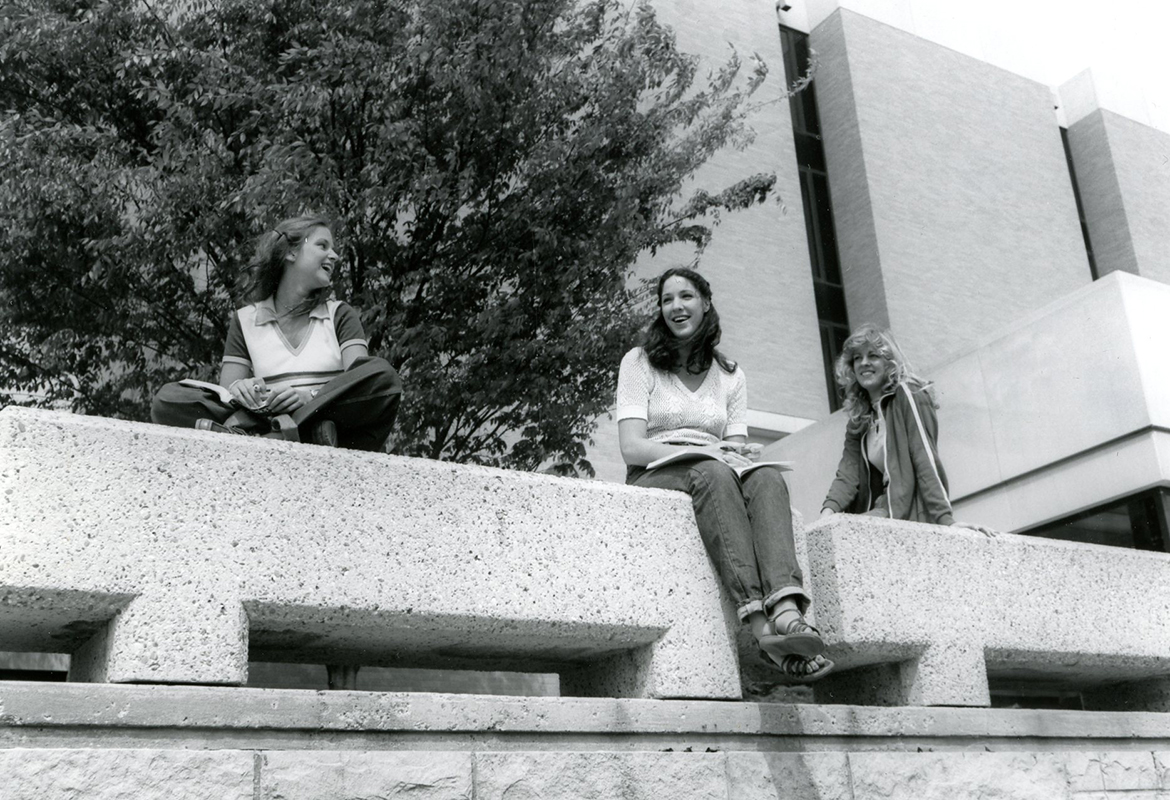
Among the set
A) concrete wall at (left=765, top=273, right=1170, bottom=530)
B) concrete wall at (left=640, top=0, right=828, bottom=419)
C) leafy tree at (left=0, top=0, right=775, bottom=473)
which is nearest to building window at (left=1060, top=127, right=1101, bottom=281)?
concrete wall at (left=640, top=0, right=828, bottom=419)

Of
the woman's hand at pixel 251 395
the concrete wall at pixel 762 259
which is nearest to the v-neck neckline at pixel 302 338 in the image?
the woman's hand at pixel 251 395

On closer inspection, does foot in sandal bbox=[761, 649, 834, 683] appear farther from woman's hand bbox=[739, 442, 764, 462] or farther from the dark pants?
the dark pants

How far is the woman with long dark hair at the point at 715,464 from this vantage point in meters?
3.77

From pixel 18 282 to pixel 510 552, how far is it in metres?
4.87

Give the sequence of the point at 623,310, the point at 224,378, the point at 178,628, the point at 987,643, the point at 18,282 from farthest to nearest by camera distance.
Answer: the point at 623,310 < the point at 18,282 < the point at 987,643 < the point at 224,378 < the point at 178,628

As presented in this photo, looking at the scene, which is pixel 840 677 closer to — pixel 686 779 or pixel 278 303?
pixel 686 779

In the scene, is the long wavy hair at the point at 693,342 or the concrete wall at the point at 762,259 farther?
the concrete wall at the point at 762,259

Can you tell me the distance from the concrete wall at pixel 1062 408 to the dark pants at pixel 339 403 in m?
7.70

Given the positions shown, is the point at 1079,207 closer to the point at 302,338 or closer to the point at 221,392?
the point at 302,338

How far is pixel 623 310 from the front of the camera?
337 inches

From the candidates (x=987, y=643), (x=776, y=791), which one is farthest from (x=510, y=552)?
(x=987, y=643)

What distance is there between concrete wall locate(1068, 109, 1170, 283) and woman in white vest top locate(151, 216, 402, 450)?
1951cm

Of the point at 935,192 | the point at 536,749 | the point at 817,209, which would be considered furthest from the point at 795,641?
the point at 935,192

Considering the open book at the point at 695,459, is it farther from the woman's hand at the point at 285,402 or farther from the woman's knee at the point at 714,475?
the woman's hand at the point at 285,402
